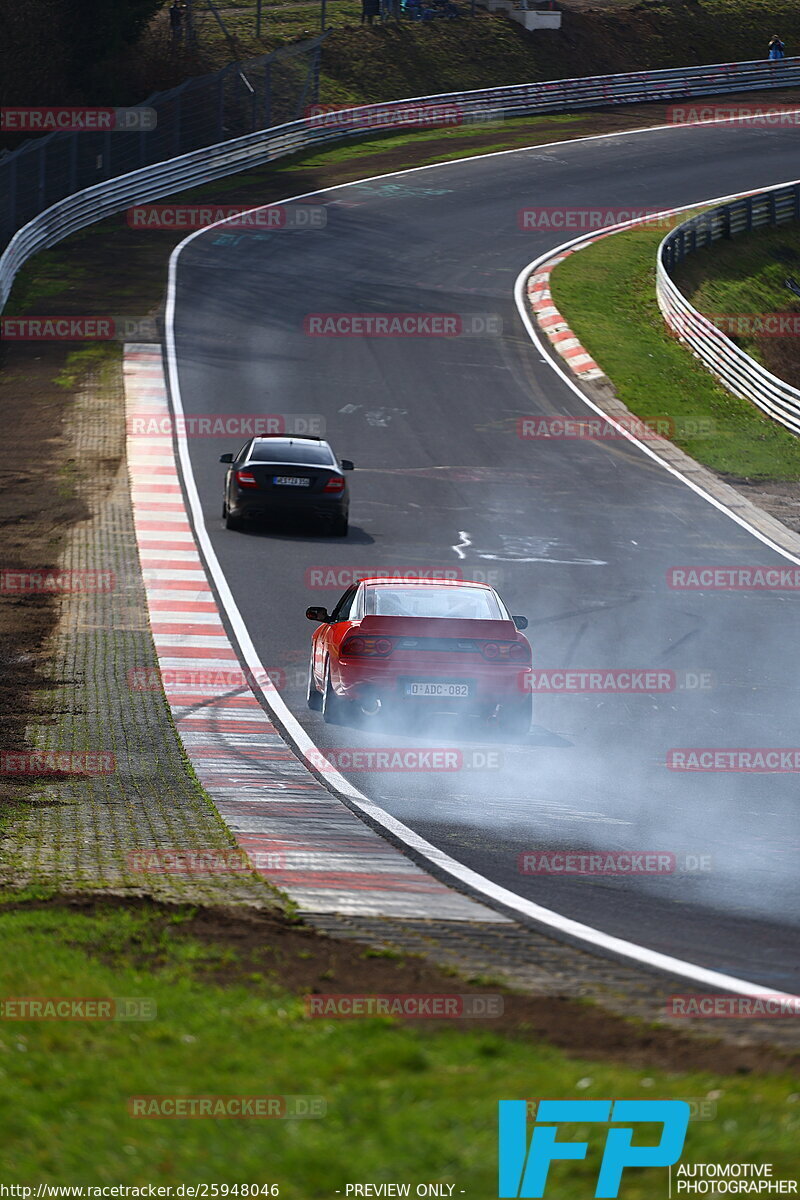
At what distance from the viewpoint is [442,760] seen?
12289 mm

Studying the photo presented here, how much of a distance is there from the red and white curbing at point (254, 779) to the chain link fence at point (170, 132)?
20.9 metres

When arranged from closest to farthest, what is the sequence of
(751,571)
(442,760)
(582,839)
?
1. (582,839)
2. (442,760)
3. (751,571)

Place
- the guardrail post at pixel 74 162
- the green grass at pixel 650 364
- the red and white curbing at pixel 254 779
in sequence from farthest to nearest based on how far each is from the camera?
the guardrail post at pixel 74 162, the green grass at pixel 650 364, the red and white curbing at pixel 254 779

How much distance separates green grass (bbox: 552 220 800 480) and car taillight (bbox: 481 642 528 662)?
16373mm

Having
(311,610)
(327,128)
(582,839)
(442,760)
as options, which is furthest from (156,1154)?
(327,128)

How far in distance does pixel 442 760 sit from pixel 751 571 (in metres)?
10.2

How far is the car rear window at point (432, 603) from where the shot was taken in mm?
13328

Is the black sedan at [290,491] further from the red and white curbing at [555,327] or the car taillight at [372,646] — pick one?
the red and white curbing at [555,327]

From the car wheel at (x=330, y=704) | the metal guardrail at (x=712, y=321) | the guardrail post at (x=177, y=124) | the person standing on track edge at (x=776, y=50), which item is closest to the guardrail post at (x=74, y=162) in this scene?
the guardrail post at (x=177, y=124)

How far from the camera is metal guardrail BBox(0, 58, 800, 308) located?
43688 mm

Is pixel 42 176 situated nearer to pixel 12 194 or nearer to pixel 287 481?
pixel 12 194

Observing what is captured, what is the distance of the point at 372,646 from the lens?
42.4ft

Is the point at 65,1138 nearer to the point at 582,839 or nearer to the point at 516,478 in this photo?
the point at 582,839

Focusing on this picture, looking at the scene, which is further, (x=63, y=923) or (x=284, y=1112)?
(x=63, y=923)
